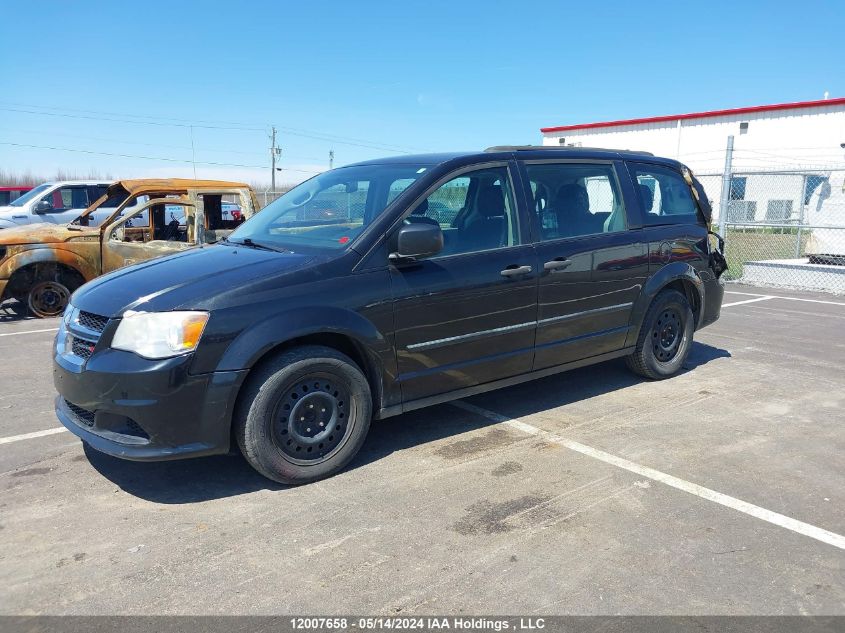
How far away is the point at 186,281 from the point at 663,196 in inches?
160

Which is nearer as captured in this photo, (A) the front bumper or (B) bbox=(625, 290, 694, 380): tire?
(A) the front bumper

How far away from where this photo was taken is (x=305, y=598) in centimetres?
277

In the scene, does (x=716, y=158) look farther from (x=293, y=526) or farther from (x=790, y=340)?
(x=293, y=526)

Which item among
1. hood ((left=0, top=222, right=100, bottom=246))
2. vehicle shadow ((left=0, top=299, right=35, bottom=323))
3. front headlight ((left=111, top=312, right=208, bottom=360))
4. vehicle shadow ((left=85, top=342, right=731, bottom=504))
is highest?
hood ((left=0, top=222, right=100, bottom=246))

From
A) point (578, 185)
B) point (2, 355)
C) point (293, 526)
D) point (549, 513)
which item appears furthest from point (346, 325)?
point (2, 355)

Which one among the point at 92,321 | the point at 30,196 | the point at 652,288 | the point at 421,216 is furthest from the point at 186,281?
the point at 30,196

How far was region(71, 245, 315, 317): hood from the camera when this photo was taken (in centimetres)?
350

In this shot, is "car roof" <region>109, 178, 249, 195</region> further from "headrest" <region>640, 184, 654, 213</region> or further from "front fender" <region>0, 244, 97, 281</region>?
"headrest" <region>640, 184, 654, 213</region>

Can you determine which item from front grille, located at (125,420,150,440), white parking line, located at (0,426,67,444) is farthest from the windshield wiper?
white parking line, located at (0,426,67,444)

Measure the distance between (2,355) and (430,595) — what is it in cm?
612

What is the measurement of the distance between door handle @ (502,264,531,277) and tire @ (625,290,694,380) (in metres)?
1.57

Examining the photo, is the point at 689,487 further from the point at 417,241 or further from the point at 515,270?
the point at 417,241

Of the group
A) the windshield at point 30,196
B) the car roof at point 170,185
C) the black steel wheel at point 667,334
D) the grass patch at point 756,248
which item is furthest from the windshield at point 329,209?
the windshield at point 30,196

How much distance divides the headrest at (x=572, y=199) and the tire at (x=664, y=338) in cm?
114
